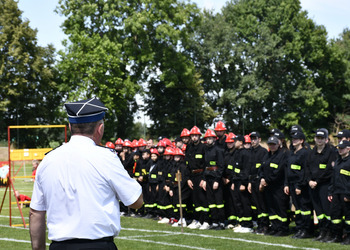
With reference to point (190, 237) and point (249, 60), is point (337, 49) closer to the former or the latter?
point (249, 60)

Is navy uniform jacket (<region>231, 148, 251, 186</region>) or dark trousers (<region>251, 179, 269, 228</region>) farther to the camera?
navy uniform jacket (<region>231, 148, 251, 186</region>)

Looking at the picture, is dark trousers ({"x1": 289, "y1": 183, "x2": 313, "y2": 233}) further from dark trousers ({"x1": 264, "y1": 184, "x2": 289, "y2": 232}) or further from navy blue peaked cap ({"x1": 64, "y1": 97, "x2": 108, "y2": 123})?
navy blue peaked cap ({"x1": 64, "y1": 97, "x2": 108, "y2": 123})

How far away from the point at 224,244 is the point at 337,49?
153 ft

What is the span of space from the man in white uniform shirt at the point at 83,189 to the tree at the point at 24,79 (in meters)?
41.2

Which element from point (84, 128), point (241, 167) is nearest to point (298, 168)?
point (241, 167)

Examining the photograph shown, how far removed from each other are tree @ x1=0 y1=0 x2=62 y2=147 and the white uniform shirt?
4128 cm

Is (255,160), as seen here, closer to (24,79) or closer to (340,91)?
(24,79)

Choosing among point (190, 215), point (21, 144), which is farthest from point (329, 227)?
point (21, 144)

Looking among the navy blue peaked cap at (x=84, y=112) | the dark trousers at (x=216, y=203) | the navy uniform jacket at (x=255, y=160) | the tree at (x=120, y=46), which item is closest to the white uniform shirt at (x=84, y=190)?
the navy blue peaked cap at (x=84, y=112)

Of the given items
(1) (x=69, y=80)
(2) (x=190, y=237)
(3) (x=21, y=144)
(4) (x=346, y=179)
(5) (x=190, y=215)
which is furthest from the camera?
(3) (x=21, y=144)

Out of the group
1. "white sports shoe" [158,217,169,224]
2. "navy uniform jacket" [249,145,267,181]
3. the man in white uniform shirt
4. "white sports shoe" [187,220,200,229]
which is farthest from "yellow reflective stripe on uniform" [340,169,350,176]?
the man in white uniform shirt

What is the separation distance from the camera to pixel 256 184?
41.9ft

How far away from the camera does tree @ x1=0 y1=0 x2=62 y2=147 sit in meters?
45.2

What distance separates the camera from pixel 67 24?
4359 centimetres
